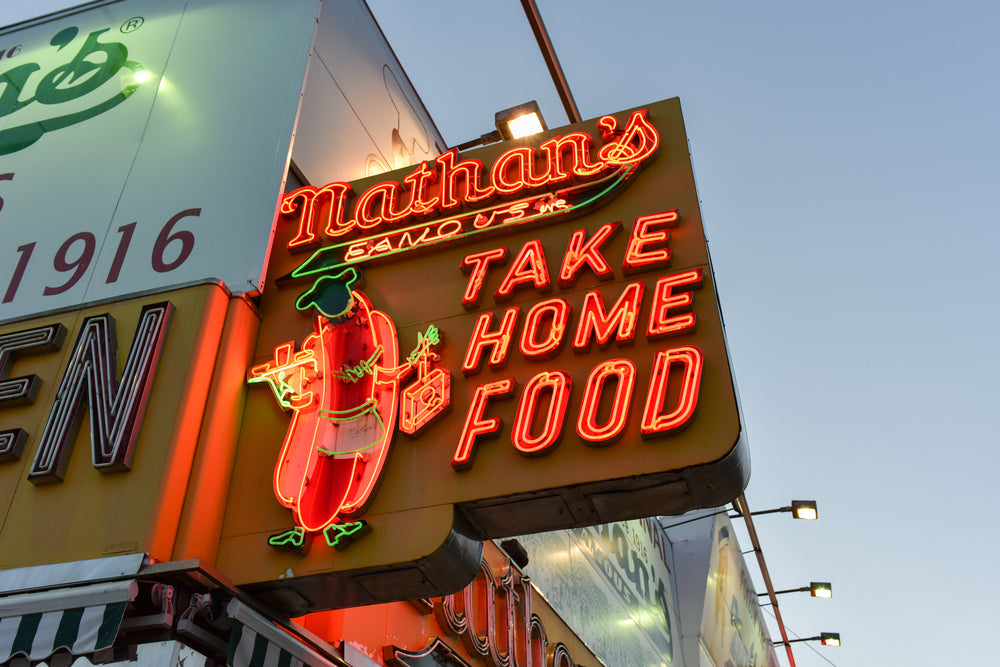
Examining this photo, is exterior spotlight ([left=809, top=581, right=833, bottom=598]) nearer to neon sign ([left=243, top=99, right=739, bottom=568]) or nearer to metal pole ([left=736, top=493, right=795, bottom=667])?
metal pole ([left=736, top=493, right=795, bottom=667])

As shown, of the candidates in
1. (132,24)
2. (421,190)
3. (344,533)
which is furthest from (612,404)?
(132,24)

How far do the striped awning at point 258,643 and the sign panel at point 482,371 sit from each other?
0.29 meters

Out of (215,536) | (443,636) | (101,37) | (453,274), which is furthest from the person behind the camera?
(101,37)

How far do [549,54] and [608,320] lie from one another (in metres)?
2.36

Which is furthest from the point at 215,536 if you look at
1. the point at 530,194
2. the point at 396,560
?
the point at 530,194

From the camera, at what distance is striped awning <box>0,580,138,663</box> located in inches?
209

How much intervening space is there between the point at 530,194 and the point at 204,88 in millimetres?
4002

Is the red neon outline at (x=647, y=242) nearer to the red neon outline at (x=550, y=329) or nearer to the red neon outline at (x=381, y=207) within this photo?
the red neon outline at (x=550, y=329)

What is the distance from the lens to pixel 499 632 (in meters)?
9.44

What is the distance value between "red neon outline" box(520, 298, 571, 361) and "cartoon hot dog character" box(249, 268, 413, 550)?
96cm

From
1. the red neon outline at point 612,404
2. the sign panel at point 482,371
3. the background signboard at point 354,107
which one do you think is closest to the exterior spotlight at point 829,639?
the background signboard at point 354,107

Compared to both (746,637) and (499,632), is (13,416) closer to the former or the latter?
(499,632)

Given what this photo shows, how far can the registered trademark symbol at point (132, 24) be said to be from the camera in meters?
10.7

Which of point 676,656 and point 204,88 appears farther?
point 676,656
